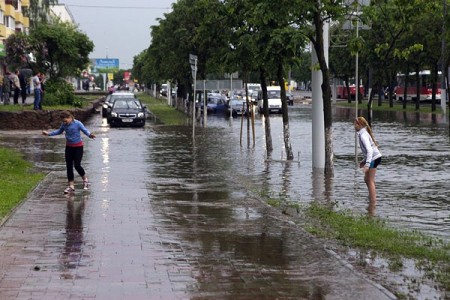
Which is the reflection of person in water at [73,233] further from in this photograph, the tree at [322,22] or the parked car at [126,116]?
the parked car at [126,116]

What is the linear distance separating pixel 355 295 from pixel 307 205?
6796mm

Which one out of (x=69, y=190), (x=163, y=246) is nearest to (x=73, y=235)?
(x=163, y=246)

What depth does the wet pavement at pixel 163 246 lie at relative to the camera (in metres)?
8.52

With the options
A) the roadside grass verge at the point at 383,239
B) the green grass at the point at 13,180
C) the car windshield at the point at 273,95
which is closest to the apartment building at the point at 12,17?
the car windshield at the point at 273,95

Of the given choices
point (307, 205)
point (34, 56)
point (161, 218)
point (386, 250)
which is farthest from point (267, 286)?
point (34, 56)

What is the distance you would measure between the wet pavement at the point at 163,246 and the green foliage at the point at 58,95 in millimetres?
21889

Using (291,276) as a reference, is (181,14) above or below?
above

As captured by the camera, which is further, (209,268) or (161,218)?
(161,218)

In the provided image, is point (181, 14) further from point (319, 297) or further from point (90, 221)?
point (319, 297)

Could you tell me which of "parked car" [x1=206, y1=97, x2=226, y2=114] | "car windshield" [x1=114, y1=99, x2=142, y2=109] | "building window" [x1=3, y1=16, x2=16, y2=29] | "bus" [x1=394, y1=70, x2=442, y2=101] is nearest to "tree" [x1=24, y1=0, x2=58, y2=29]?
"building window" [x1=3, y1=16, x2=16, y2=29]

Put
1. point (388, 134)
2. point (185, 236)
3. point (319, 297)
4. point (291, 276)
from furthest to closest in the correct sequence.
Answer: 1. point (388, 134)
2. point (185, 236)
3. point (291, 276)
4. point (319, 297)

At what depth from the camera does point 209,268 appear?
9531mm

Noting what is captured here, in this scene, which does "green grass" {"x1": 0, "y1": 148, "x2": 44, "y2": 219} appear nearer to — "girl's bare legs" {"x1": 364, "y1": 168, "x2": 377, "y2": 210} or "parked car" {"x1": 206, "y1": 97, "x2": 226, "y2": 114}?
"girl's bare legs" {"x1": 364, "y1": 168, "x2": 377, "y2": 210}

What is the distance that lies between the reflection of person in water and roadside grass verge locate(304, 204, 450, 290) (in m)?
3.11
